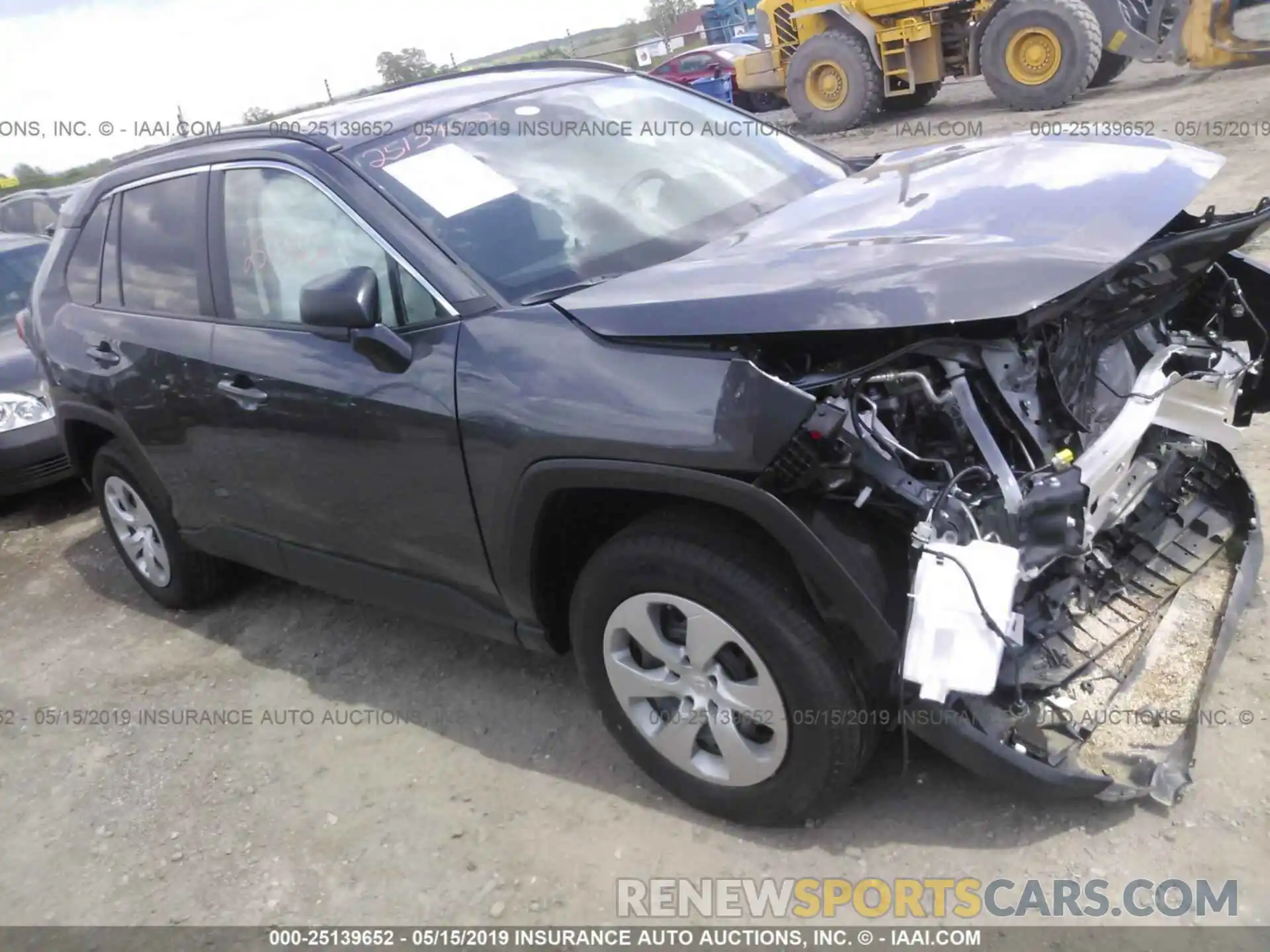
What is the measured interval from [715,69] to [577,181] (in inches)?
702

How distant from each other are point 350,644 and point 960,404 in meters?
2.76

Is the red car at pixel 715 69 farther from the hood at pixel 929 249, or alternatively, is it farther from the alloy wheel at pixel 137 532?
the hood at pixel 929 249

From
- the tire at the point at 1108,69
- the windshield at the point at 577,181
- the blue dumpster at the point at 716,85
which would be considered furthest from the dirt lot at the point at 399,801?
the blue dumpster at the point at 716,85

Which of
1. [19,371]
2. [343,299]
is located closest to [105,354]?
[343,299]

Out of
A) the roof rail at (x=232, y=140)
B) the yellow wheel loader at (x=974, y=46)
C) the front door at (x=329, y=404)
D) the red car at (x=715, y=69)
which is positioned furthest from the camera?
the red car at (x=715, y=69)

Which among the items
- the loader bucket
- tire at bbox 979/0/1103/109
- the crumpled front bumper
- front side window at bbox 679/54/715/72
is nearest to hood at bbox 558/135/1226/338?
the crumpled front bumper

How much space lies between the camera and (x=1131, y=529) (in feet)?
10.9

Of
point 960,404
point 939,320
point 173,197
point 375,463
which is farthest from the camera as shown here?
point 173,197

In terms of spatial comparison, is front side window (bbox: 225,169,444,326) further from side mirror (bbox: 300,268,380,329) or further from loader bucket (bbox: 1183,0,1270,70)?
loader bucket (bbox: 1183,0,1270,70)

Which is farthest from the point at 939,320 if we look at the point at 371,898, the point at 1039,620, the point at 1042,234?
the point at 371,898

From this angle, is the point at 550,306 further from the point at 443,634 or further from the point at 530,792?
the point at 443,634

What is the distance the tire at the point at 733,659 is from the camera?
Answer: 8.22 feet

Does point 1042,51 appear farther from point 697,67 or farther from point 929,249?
point 929,249

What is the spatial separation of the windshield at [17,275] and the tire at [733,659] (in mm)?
6241
